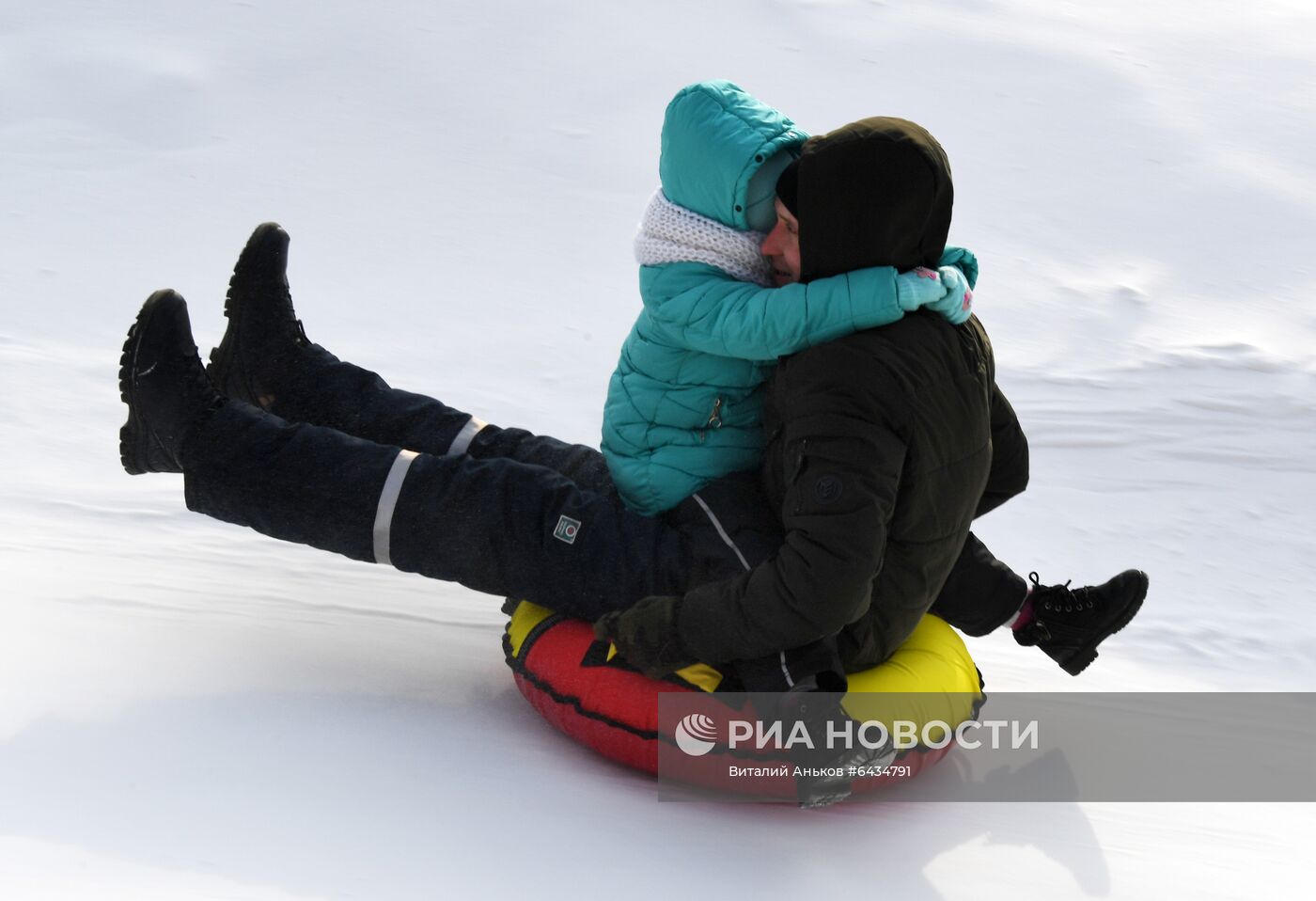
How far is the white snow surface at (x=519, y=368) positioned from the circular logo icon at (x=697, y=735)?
87mm

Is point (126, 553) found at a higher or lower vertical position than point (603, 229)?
lower

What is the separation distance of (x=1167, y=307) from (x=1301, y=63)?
8.40 ft

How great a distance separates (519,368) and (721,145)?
199cm

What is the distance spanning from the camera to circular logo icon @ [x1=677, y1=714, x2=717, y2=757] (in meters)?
2.01

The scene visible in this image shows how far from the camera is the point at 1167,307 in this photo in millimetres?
4480

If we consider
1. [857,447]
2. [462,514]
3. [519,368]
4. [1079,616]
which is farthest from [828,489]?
[519,368]

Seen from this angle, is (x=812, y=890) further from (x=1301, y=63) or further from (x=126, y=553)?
(x=1301, y=63)

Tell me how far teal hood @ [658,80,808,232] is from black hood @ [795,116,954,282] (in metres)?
0.08

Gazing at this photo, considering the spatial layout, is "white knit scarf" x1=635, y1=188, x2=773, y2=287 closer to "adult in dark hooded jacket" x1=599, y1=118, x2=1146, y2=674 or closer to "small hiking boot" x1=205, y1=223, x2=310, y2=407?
"adult in dark hooded jacket" x1=599, y1=118, x2=1146, y2=674

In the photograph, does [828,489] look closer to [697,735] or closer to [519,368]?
[697,735]

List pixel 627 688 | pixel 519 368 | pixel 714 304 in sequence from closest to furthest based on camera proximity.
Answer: pixel 714 304 < pixel 627 688 < pixel 519 368

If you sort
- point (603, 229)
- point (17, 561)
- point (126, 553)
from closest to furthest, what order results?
point (17, 561) < point (126, 553) < point (603, 229)

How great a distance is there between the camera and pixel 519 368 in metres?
3.87

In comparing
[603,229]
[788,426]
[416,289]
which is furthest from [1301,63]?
[788,426]
